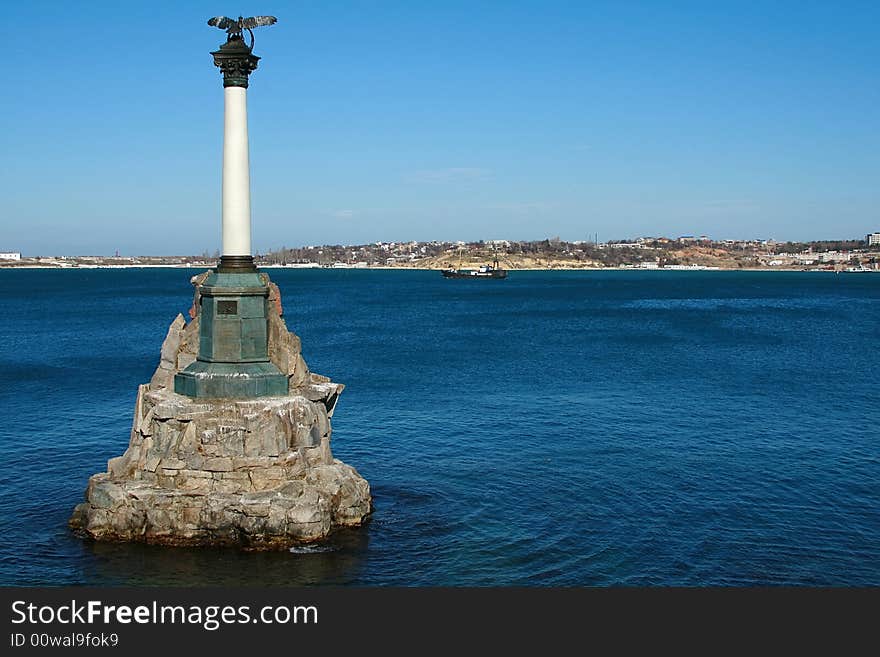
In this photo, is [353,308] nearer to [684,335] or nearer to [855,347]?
[684,335]

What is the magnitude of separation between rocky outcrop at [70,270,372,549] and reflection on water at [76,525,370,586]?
1.12ft

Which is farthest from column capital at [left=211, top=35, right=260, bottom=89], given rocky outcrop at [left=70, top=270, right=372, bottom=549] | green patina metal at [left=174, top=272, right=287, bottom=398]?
rocky outcrop at [left=70, top=270, right=372, bottom=549]

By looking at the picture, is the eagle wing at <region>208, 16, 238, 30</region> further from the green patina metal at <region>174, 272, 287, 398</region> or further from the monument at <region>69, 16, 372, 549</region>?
the green patina metal at <region>174, 272, 287, 398</region>

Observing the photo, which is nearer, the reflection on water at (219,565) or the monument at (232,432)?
the reflection on water at (219,565)

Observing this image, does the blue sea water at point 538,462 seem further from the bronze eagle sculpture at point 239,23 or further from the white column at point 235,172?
the bronze eagle sculpture at point 239,23

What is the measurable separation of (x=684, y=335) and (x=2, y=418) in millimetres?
44820

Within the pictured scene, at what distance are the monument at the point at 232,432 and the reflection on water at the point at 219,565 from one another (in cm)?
35

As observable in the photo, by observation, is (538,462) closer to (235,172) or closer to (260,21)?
(235,172)

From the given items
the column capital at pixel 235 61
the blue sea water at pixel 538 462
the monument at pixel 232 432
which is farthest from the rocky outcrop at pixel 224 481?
the column capital at pixel 235 61

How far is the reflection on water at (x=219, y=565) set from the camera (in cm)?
1553

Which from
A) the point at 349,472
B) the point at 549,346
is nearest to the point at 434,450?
the point at 349,472

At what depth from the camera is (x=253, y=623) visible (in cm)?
1104

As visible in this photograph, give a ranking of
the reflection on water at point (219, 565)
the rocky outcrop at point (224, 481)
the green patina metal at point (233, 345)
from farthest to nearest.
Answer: the green patina metal at point (233, 345) → the rocky outcrop at point (224, 481) → the reflection on water at point (219, 565)

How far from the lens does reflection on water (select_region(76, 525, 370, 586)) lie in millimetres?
15531
